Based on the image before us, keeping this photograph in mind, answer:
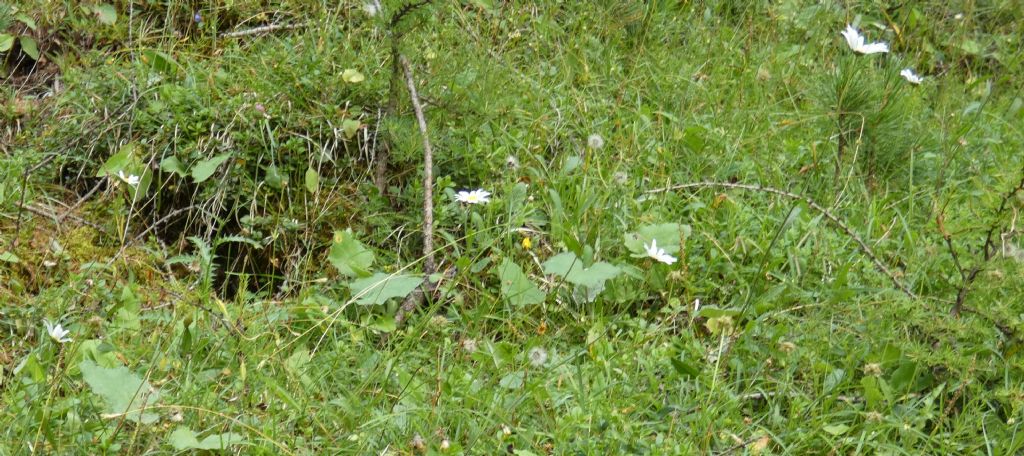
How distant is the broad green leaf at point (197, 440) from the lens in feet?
6.78

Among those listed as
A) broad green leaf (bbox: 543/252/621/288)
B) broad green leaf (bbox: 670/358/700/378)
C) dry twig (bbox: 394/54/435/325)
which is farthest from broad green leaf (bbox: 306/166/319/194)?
broad green leaf (bbox: 670/358/700/378)

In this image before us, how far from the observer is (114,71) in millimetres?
3496

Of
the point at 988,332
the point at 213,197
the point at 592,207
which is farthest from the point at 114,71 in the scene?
the point at 988,332

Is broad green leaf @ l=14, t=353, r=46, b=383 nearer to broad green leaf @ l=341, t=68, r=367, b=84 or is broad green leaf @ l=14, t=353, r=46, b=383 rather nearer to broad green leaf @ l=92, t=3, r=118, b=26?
broad green leaf @ l=341, t=68, r=367, b=84

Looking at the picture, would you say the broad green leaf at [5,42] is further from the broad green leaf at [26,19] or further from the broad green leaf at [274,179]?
the broad green leaf at [274,179]

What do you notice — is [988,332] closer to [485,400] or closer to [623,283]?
[623,283]

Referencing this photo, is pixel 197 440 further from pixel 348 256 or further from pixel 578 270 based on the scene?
pixel 578 270

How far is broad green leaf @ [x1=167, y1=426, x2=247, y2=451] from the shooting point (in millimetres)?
2066

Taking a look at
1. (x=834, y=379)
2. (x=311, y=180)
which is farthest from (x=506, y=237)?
(x=834, y=379)

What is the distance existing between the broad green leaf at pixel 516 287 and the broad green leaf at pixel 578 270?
80 millimetres

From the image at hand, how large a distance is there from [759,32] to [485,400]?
8.18 ft

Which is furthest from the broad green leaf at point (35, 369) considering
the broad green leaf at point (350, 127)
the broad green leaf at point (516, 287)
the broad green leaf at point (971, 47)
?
the broad green leaf at point (971, 47)

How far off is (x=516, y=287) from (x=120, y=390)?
105cm

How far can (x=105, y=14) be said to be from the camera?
12.3 ft
